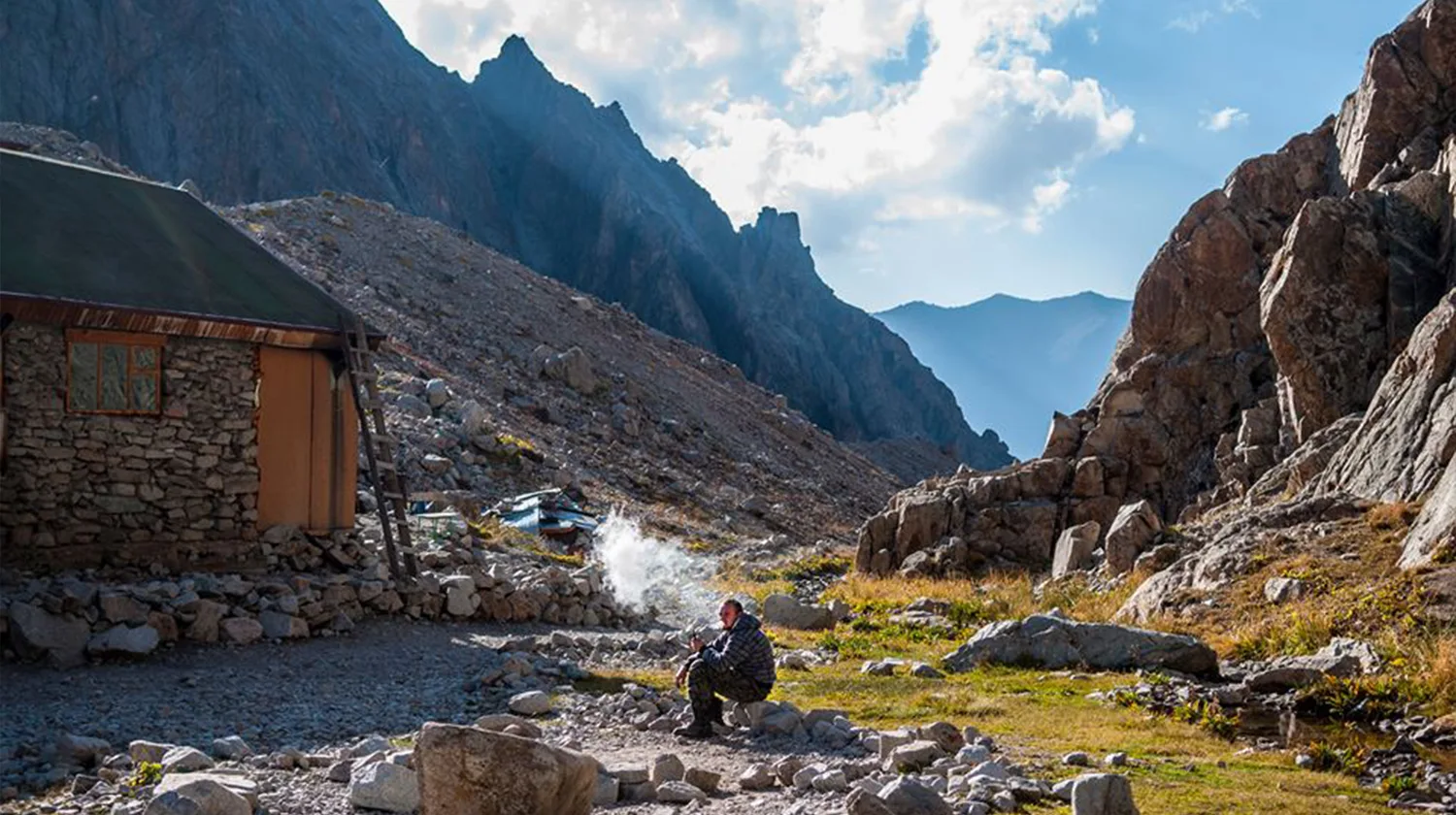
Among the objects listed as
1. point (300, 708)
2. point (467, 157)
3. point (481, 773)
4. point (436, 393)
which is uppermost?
point (467, 157)

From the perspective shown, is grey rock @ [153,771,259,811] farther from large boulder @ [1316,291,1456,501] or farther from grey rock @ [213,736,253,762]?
large boulder @ [1316,291,1456,501]

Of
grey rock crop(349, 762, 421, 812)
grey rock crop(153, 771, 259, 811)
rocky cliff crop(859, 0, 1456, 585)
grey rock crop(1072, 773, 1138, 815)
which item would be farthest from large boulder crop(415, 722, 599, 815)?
rocky cliff crop(859, 0, 1456, 585)

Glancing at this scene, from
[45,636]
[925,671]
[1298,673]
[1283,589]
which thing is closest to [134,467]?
[45,636]

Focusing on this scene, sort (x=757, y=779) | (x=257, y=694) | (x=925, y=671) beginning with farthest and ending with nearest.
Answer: (x=925, y=671) → (x=257, y=694) → (x=757, y=779)

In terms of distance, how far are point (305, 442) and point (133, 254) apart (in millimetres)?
3818

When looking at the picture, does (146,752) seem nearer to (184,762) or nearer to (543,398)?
(184,762)

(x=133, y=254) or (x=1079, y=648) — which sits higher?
(x=133, y=254)

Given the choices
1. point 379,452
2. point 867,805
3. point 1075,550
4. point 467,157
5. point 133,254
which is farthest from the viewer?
point 467,157

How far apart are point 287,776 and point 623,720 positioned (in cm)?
398

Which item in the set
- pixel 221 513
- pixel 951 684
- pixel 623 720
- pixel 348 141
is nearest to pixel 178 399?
pixel 221 513

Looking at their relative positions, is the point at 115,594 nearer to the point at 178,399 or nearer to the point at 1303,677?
the point at 178,399

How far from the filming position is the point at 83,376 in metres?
17.8

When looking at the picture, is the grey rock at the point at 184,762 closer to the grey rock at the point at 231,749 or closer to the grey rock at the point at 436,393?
the grey rock at the point at 231,749

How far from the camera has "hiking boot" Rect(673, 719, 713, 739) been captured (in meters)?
12.3
